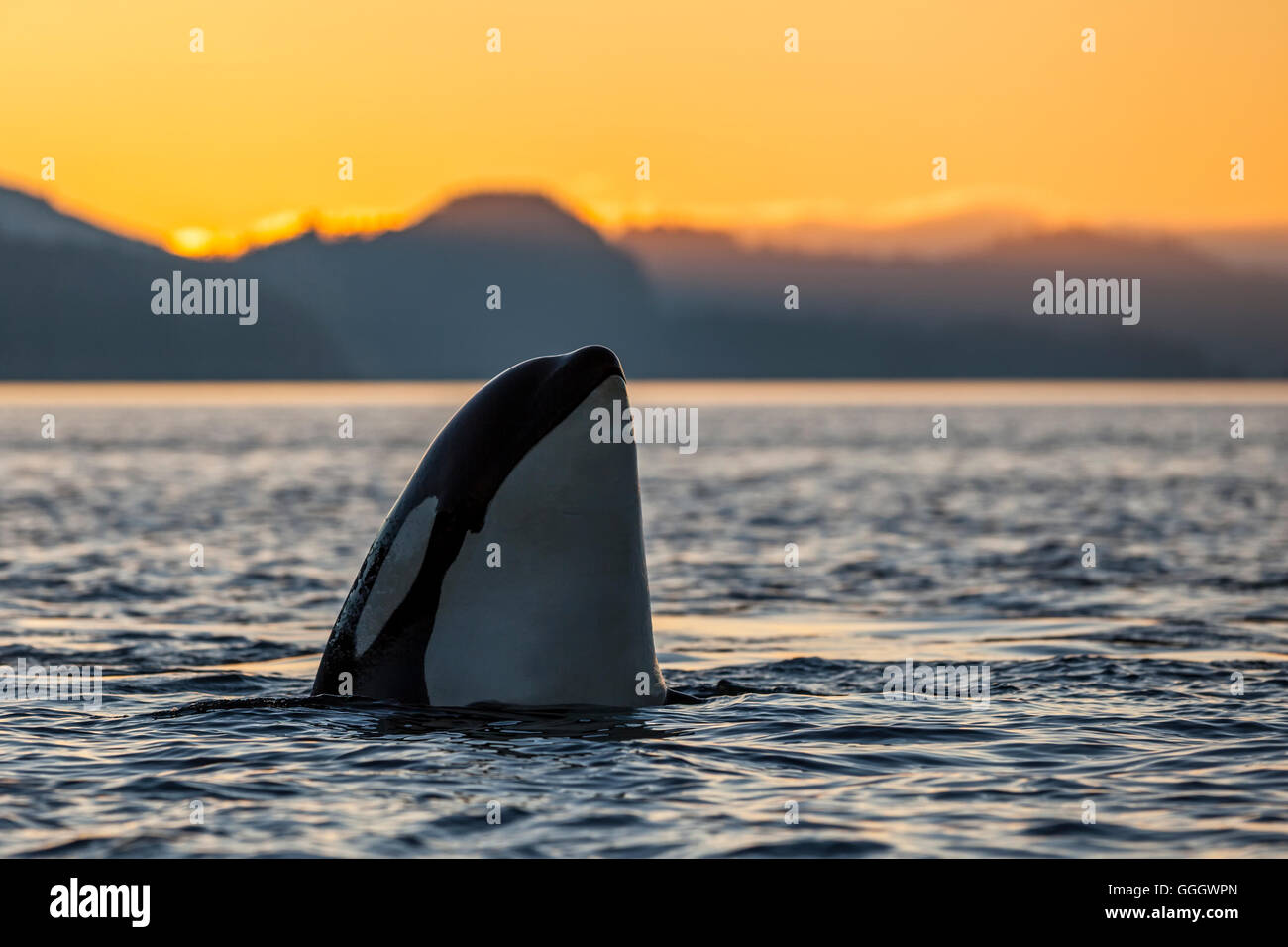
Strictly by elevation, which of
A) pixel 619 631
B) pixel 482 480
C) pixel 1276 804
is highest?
pixel 482 480

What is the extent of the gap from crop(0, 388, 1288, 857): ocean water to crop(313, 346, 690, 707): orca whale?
1.01 ft

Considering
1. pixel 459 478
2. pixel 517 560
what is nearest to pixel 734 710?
pixel 517 560

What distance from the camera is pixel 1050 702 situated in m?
12.7

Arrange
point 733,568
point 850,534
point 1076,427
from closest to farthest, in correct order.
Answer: point 733,568 → point 850,534 → point 1076,427

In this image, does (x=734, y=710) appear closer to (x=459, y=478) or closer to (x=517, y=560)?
(x=517, y=560)

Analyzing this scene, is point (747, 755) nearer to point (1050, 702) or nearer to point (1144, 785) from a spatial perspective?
point (1144, 785)

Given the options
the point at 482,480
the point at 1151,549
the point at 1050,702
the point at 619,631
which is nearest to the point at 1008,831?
the point at 619,631

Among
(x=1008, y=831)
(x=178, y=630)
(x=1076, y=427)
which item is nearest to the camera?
(x=1008, y=831)

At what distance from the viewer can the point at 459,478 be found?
A: 360 inches

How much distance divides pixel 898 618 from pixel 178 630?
356 inches

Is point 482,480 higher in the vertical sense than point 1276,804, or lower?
higher

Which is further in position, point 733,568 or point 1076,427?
point 1076,427

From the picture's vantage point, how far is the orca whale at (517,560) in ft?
29.3

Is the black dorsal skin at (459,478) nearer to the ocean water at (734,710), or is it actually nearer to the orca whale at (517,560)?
the orca whale at (517,560)
